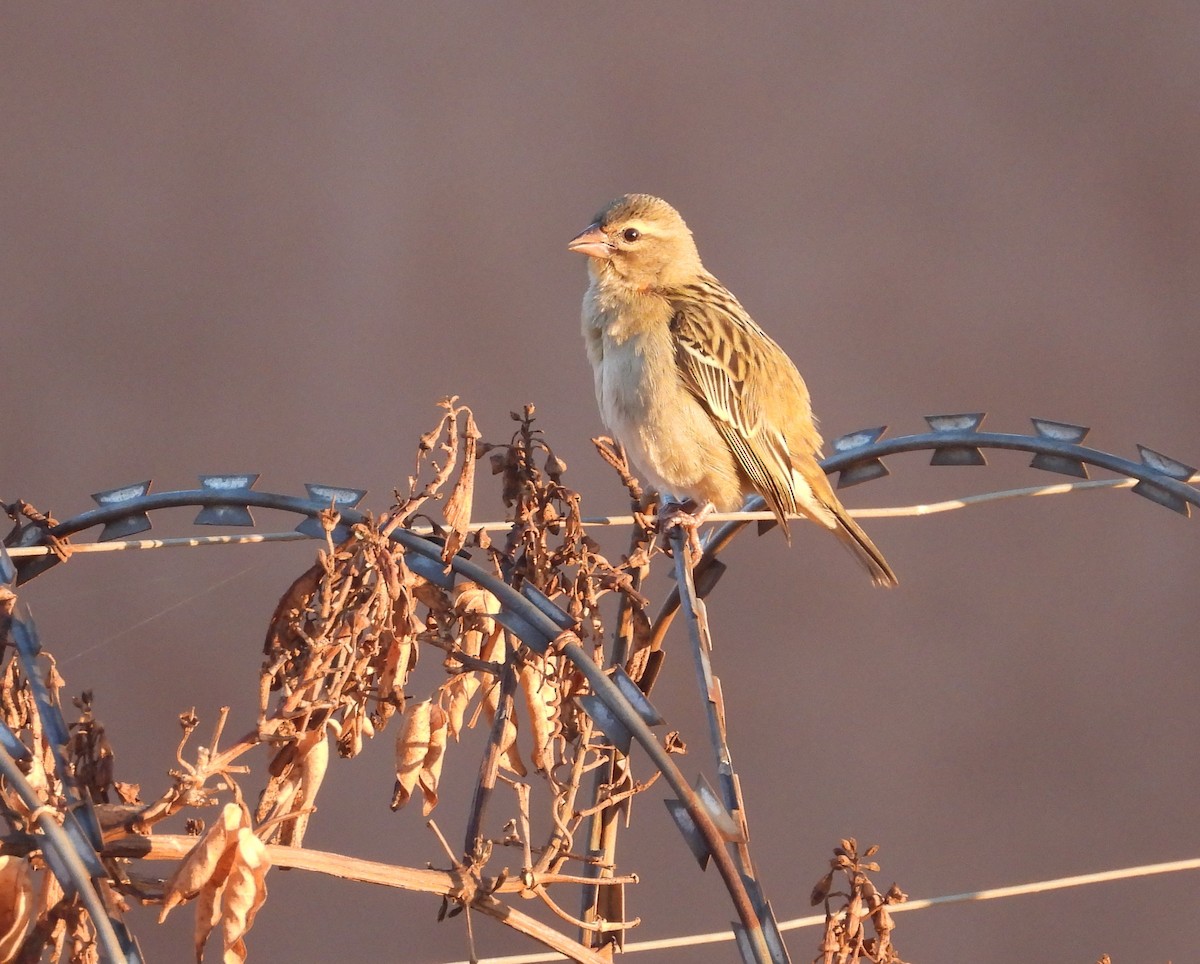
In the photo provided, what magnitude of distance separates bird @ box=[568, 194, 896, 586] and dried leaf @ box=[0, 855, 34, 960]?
2148 mm

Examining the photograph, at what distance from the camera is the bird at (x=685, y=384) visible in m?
3.41

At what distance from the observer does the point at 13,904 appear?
1462 mm

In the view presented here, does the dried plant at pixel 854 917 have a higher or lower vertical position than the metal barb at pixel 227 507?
lower

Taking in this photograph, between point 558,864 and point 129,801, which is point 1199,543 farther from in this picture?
point 129,801

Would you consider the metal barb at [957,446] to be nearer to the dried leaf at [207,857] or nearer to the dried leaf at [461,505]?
the dried leaf at [461,505]

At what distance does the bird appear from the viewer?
3414mm

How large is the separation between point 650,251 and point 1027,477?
2.43 meters

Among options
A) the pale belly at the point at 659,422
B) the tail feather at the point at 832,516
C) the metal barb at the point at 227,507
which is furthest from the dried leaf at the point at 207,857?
the tail feather at the point at 832,516

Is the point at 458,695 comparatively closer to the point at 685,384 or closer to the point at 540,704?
the point at 540,704

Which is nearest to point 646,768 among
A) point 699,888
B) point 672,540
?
point 699,888

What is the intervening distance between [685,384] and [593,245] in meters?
0.45

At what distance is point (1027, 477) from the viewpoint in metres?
5.37

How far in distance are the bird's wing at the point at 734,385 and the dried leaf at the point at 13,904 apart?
7.17ft

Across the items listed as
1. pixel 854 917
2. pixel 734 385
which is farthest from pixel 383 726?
pixel 734 385
